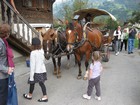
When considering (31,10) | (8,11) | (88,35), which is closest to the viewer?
(88,35)

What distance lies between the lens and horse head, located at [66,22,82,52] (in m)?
7.09

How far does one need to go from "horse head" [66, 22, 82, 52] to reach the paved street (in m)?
1.20

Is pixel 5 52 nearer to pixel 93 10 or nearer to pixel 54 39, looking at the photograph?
pixel 54 39

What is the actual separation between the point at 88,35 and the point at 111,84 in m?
1.89

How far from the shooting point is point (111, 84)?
7457mm

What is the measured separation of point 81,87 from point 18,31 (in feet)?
16.0

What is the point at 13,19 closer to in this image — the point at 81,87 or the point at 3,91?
the point at 81,87

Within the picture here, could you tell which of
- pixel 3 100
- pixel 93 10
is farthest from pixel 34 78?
pixel 93 10

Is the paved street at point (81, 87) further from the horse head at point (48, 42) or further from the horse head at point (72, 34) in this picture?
the horse head at point (72, 34)

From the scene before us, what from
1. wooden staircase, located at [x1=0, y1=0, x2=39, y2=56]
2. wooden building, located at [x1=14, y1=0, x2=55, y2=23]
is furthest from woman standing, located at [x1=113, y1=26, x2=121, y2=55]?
wooden building, located at [x1=14, y1=0, x2=55, y2=23]

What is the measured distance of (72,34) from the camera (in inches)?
283

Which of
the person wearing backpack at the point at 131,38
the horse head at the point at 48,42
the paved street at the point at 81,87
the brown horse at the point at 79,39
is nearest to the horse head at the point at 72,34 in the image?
the brown horse at the point at 79,39

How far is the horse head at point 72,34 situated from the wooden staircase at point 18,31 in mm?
3841

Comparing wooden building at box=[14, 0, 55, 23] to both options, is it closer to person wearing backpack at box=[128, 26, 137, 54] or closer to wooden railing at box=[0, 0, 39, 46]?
wooden railing at box=[0, 0, 39, 46]
